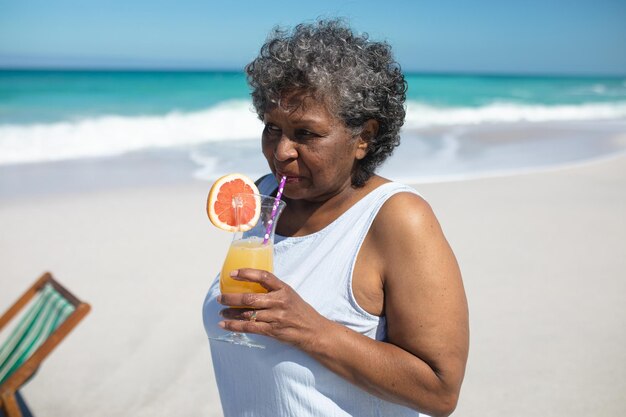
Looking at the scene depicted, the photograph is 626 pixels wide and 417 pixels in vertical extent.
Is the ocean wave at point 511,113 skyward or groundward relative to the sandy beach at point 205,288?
skyward

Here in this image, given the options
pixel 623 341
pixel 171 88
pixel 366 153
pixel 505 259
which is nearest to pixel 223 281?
pixel 366 153

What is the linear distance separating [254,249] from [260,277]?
315mm

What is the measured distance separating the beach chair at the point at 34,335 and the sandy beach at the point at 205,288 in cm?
54

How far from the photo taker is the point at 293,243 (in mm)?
2074

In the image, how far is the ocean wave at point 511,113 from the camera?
2741cm

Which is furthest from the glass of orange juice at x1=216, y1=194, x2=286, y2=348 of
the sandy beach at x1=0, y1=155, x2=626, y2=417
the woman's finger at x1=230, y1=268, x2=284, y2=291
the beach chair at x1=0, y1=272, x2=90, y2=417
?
the sandy beach at x1=0, y1=155, x2=626, y2=417

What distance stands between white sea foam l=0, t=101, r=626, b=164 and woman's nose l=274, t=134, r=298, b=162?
10.5 metres

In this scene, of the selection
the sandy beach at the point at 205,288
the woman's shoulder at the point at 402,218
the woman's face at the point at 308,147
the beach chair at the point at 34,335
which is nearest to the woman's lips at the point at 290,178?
the woman's face at the point at 308,147

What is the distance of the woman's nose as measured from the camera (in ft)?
6.27

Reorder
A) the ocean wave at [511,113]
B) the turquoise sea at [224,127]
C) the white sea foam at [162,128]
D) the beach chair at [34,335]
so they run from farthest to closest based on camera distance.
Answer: the ocean wave at [511,113] < the white sea foam at [162,128] < the turquoise sea at [224,127] < the beach chair at [34,335]

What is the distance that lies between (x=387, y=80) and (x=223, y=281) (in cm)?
→ 79

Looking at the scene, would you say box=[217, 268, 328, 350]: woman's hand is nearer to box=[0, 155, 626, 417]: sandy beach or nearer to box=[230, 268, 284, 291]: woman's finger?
box=[230, 268, 284, 291]: woman's finger

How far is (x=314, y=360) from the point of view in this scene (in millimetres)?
1801

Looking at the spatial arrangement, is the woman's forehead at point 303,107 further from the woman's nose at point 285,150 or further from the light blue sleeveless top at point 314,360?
the light blue sleeveless top at point 314,360
